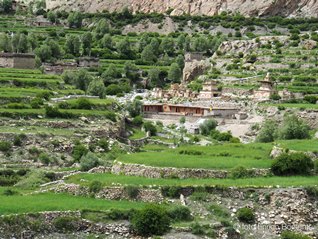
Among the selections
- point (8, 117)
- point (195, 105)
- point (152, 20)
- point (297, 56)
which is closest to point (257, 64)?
point (297, 56)

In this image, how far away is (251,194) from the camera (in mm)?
34844

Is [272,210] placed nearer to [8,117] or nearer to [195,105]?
[8,117]

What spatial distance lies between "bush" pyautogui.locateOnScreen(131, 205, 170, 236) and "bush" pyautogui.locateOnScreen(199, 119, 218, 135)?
135ft

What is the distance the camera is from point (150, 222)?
31188 mm

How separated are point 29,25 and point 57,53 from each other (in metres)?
29.7

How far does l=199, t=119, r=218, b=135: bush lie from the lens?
7300cm

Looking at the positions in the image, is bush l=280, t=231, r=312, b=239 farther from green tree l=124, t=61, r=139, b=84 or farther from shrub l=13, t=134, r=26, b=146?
green tree l=124, t=61, r=139, b=84

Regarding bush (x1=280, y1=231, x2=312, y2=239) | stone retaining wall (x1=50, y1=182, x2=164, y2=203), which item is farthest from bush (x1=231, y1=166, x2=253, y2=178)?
bush (x1=280, y1=231, x2=312, y2=239)

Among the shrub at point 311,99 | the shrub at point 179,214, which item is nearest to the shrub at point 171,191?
the shrub at point 179,214

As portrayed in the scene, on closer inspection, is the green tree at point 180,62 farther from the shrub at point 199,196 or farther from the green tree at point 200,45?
the shrub at point 199,196

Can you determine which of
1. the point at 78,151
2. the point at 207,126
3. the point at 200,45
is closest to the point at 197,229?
the point at 78,151

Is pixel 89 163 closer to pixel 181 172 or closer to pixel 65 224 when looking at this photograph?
pixel 181 172

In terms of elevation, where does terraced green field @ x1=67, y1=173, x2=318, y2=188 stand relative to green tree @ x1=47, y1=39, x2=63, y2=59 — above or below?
above

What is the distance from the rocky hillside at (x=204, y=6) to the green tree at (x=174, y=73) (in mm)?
39471
